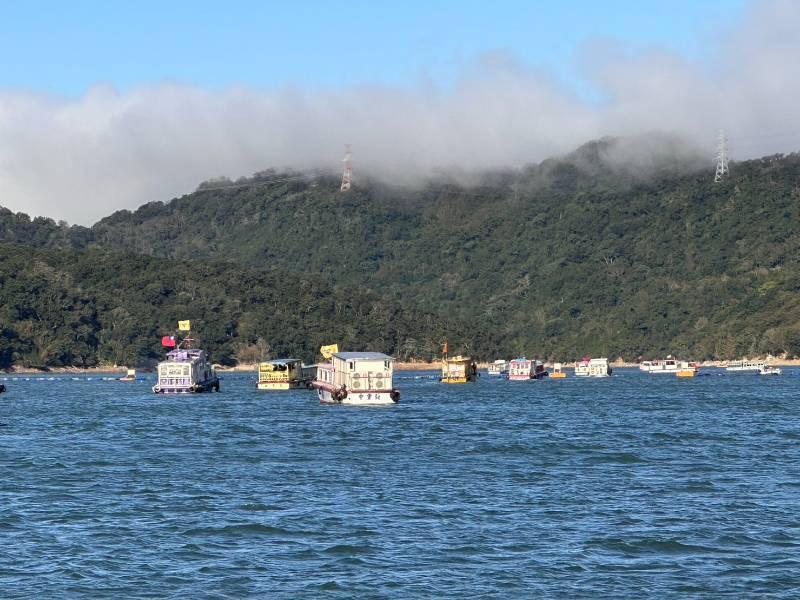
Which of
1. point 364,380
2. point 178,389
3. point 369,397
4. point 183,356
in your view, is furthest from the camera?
point 183,356

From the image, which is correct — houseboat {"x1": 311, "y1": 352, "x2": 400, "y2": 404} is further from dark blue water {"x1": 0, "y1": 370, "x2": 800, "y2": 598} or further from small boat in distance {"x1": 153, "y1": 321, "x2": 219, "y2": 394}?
small boat in distance {"x1": 153, "y1": 321, "x2": 219, "y2": 394}

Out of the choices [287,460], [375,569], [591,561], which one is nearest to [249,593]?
[375,569]

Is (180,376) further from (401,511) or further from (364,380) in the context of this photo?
(401,511)

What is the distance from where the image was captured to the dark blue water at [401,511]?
41188 mm

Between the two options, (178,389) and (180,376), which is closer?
(178,389)

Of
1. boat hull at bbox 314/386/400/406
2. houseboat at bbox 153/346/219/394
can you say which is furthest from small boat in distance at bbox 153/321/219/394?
boat hull at bbox 314/386/400/406

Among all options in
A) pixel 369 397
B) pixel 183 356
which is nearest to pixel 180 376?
pixel 183 356

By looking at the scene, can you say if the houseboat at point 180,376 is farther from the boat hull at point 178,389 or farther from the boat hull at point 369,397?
the boat hull at point 369,397

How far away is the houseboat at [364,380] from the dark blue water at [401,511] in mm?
30908

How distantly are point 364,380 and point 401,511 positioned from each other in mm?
84361

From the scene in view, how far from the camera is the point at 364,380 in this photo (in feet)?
454

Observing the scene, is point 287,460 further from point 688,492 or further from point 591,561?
point 591,561

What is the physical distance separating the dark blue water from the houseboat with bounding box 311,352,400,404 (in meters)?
Answer: 30.9

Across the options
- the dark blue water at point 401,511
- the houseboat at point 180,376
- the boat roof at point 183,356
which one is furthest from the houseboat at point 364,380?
the boat roof at point 183,356
